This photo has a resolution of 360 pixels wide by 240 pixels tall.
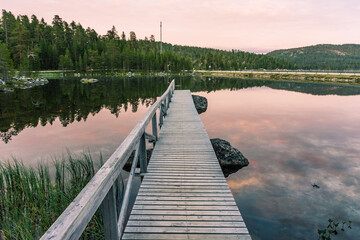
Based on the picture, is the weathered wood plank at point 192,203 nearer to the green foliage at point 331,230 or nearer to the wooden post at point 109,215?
the wooden post at point 109,215

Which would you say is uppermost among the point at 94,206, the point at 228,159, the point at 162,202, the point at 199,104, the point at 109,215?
the point at 94,206

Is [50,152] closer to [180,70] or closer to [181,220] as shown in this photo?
[181,220]

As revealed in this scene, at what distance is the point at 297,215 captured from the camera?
629 centimetres

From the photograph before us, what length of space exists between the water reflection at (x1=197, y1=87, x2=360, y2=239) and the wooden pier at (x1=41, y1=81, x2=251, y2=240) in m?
1.79

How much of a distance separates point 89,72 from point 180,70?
1658 inches

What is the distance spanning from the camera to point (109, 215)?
3.16 meters

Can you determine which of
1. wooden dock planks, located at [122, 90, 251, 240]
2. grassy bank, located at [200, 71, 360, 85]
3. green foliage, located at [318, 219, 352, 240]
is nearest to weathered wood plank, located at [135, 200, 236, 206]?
wooden dock planks, located at [122, 90, 251, 240]

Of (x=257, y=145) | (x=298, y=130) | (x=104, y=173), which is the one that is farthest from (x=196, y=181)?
(x=298, y=130)

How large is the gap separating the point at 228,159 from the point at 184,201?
495cm

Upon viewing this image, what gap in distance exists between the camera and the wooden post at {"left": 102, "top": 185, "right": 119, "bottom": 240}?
3.12m

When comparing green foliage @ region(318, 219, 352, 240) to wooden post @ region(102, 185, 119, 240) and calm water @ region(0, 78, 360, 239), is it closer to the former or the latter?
calm water @ region(0, 78, 360, 239)

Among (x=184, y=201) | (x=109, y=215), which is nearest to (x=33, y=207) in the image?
(x=109, y=215)

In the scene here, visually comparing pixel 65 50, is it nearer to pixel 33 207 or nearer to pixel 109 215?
pixel 33 207

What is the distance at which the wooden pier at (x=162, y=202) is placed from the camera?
2477mm
